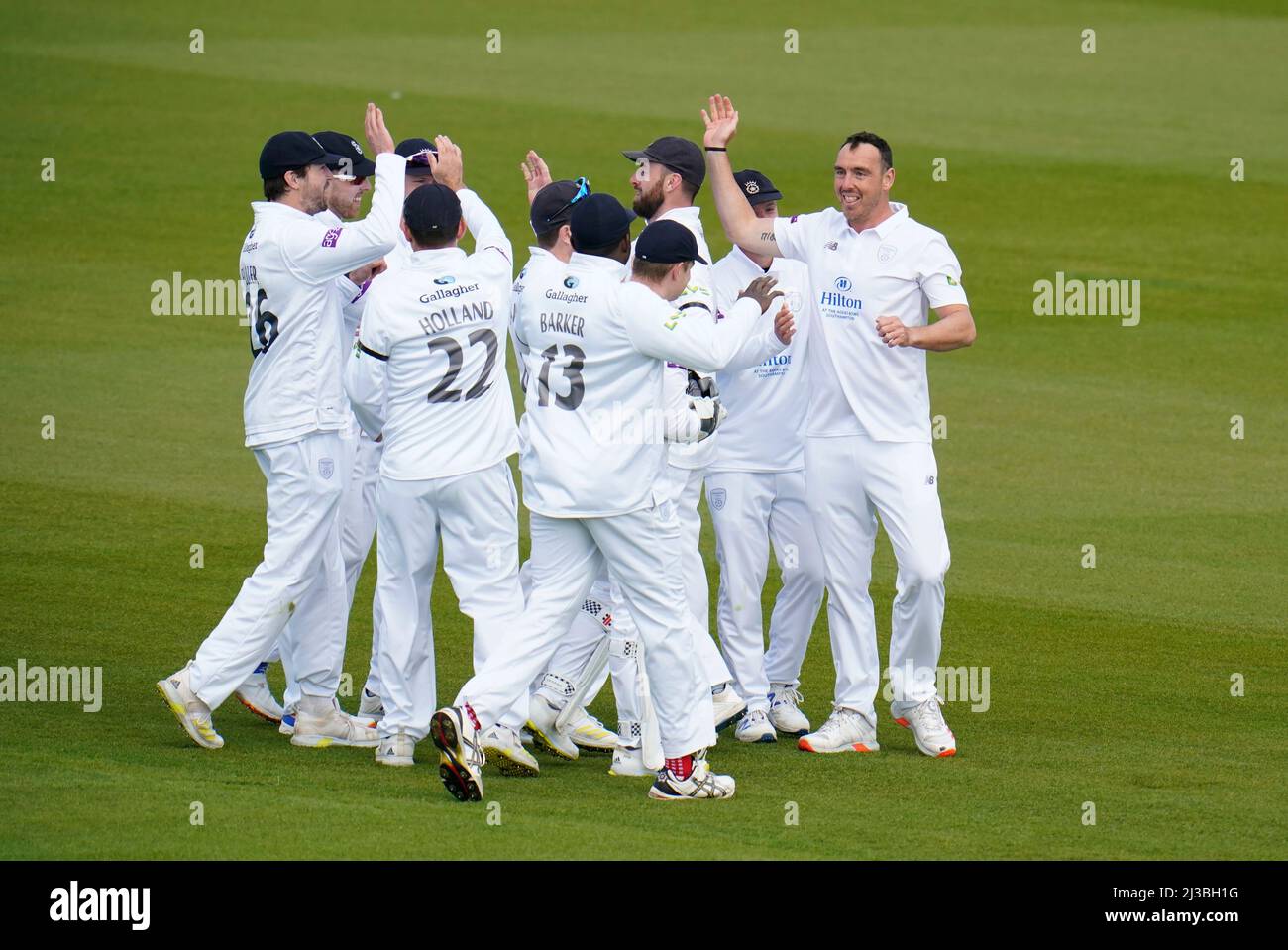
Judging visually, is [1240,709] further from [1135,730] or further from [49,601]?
[49,601]

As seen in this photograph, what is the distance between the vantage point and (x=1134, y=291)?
72.7 ft

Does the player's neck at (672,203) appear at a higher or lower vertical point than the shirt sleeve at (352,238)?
higher

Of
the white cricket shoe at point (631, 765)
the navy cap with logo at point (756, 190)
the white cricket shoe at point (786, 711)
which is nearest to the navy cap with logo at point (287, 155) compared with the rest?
the navy cap with logo at point (756, 190)

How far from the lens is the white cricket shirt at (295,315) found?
901 centimetres

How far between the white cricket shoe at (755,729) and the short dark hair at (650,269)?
2.51m

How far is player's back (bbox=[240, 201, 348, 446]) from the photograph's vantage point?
911 centimetres

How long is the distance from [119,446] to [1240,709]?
9762 millimetres

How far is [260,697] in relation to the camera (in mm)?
9805

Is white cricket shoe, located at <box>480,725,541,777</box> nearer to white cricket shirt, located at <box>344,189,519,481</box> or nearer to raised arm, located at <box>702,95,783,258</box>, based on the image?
white cricket shirt, located at <box>344,189,519,481</box>

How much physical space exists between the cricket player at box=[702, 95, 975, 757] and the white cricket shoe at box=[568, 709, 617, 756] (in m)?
0.94

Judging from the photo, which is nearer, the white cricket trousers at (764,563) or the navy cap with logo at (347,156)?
the navy cap with logo at (347,156)

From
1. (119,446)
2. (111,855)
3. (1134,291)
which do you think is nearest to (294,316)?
(111,855)

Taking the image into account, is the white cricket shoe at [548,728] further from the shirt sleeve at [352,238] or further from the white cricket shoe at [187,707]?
the shirt sleeve at [352,238]

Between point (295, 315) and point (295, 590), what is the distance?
52.1 inches
